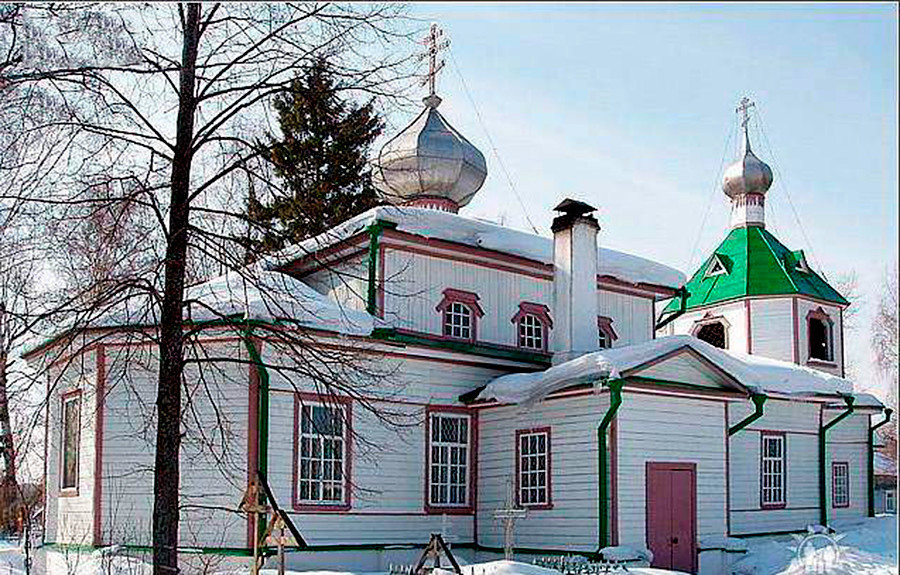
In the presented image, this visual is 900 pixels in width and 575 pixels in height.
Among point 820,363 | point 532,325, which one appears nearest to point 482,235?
point 532,325

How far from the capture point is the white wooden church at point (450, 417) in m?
15.3

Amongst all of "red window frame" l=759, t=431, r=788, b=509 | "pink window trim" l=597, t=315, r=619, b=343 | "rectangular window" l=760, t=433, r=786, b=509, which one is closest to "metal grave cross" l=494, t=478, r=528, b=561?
"pink window trim" l=597, t=315, r=619, b=343

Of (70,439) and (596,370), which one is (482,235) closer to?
(596,370)

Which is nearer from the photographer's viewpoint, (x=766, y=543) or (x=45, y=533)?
(x=45, y=533)

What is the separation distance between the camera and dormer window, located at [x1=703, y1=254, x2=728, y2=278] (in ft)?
95.7

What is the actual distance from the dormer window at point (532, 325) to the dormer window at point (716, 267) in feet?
36.3

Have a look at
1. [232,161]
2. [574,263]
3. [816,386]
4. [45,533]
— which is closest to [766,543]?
[816,386]

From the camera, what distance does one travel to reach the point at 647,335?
2120cm

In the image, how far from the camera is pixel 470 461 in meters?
17.7

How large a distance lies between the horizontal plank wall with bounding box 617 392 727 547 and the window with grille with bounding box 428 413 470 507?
2.91 metres

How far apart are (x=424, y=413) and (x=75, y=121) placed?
9091mm

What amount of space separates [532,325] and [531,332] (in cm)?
12

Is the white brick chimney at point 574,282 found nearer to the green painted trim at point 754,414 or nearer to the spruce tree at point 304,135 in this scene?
the green painted trim at point 754,414

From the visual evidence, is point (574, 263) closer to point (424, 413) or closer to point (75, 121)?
point (424, 413)
